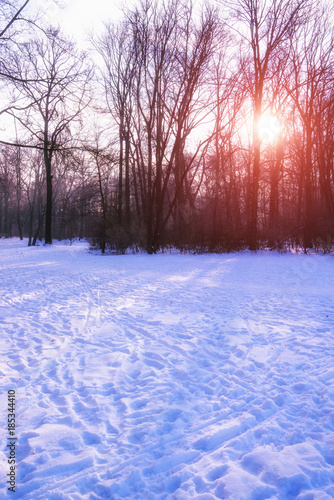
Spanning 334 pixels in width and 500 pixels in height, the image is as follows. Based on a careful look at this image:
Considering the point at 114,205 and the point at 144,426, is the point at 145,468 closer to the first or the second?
the point at 144,426

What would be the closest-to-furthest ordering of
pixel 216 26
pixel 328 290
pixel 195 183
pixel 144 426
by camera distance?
pixel 144 426 → pixel 328 290 → pixel 216 26 → pixel 195 183

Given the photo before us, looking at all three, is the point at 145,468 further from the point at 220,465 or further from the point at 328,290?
the point at 328,290

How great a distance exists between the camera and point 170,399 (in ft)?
10.1

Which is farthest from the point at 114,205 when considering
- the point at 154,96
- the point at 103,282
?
the point at 103,282

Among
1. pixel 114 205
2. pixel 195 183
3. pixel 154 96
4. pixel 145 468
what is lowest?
pixel 145 468

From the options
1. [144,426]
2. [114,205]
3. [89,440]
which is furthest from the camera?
[114,205]

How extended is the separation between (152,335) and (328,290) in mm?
5717

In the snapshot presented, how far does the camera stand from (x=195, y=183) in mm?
33906

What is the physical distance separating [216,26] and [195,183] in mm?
17003

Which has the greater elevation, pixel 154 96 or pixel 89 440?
pixel 154 96

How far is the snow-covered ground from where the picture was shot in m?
2.09

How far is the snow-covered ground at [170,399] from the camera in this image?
82.3 inches

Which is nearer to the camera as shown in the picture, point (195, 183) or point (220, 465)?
point (220, 465)

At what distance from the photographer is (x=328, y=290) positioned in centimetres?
819
